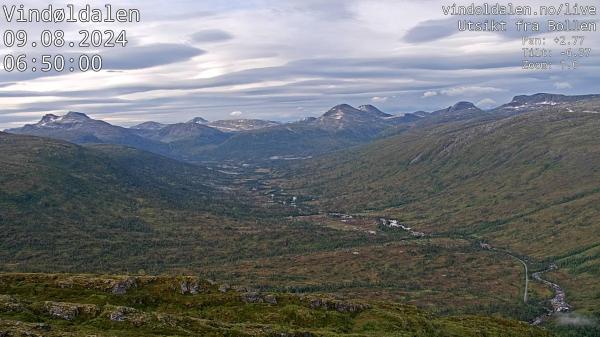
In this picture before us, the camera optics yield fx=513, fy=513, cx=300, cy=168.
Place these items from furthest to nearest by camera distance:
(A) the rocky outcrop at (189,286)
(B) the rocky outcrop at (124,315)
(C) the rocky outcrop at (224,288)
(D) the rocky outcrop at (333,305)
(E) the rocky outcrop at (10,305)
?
(D) the rocky outcrop at (333,305) → (C) the rocky outcrop at (224,288) → (A) the rocky outcrop at (189,286) → (B) the rocky outcrop at (124,315) → (E) the rocky outcrop at (10,305)

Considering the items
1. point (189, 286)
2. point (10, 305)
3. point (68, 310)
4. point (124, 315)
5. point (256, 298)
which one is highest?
point (10, 305)

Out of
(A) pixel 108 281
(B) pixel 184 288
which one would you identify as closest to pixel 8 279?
(A) pixel 108 281

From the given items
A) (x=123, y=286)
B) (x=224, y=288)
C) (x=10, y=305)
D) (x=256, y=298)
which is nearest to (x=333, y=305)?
(x=256, y=298)

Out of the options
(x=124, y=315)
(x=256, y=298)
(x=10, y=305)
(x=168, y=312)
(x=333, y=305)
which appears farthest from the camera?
(x=333, y=305)

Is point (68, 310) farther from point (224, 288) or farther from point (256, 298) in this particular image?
point (256, 298)

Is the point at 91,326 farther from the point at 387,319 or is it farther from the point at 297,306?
the point at 387,319

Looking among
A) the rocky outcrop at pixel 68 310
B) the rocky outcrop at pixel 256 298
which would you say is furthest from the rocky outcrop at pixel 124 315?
the rocky outcrop at pixel 256 298

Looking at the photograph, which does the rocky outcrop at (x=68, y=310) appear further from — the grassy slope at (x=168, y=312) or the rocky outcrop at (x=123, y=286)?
the rocky outcrop at (x=123, y=286)

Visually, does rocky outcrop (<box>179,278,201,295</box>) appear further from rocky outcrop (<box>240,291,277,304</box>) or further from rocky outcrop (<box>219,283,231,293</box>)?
rocky outcrop (<box>240,291,277,304</box>)
